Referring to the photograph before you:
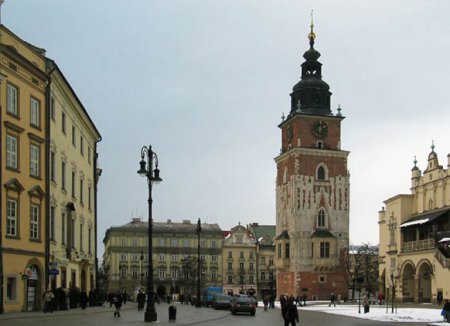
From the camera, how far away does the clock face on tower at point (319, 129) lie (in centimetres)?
9438

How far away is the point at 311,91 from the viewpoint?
95.2 m

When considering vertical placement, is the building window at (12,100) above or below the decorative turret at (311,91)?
below

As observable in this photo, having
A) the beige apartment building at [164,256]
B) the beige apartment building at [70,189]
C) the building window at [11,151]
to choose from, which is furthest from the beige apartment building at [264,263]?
the building window at [11,151]

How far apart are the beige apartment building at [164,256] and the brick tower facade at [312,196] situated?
34160 millimetres

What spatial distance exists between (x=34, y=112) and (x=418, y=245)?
41030 mm

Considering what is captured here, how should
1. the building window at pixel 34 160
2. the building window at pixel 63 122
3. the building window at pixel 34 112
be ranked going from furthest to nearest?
the building window at pixel 63 122, the building window at pixel 34 112, the building window at pixel 34 160

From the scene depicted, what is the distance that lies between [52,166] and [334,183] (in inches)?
2331

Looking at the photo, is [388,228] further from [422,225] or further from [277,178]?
[277,178]

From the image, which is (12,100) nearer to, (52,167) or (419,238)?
(52,167)

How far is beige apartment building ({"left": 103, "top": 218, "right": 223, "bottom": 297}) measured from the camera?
126 m

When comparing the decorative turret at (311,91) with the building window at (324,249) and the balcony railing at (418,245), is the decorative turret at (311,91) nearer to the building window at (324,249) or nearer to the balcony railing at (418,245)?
the building window at (324,249)

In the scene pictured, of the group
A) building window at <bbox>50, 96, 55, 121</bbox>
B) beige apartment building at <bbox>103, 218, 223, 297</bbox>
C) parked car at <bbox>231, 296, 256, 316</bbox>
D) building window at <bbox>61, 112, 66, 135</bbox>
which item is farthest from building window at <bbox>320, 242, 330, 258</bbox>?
building window at <bbox>50, 96, 55, 121</bbox>

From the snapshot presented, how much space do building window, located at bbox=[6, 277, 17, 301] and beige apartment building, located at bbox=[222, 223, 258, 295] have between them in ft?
319

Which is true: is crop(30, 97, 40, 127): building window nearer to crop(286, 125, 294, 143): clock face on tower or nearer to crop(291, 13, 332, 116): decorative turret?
crop(291, 13, 332, 116): decorative turret
